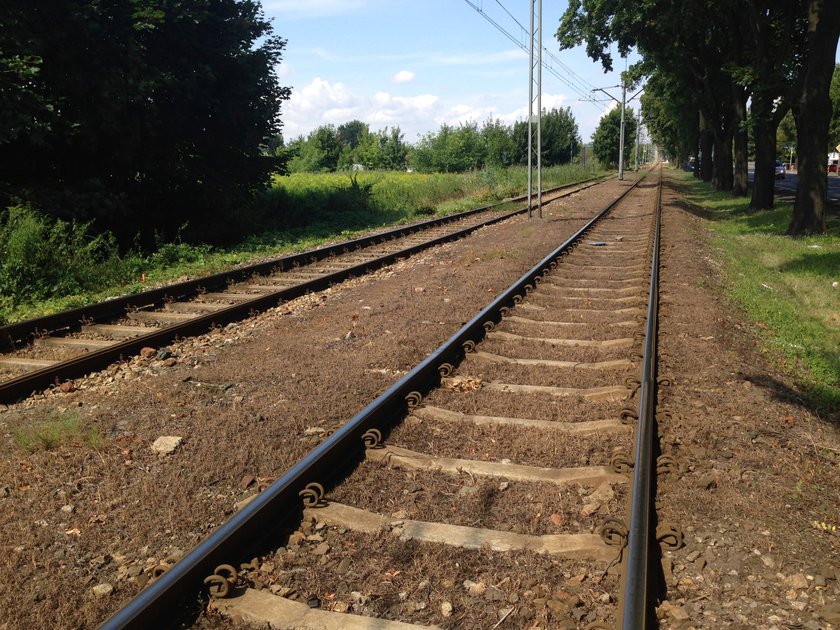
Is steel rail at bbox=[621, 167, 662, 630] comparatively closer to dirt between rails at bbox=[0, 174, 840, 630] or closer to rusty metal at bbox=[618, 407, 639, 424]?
rusty metal at bbox=[618, 407, 639, 424]

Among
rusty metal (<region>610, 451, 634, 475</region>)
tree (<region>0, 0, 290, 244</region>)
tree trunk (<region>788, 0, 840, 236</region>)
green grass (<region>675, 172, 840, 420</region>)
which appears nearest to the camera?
rusty metal (<region>610, 451, 634, 475</region>)

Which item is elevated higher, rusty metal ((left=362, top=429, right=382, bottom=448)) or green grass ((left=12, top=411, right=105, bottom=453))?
rusty metal ((left=362, top=429, right=382, bottom=448))

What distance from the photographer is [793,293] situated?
10.4 meters

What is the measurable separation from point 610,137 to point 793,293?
93.6 m

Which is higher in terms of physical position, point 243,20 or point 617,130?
point 617,130

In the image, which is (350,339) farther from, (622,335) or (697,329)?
(697,329)

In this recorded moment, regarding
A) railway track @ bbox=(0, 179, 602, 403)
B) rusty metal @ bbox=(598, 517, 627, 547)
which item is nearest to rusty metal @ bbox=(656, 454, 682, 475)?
rusty metal @ bbox=(598, 517, 627, 547)

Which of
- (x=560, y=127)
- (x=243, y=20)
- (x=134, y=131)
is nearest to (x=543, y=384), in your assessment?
(x=134, y=131)

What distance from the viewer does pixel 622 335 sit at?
7.18 meters

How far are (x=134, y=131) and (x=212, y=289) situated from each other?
19.5 feet

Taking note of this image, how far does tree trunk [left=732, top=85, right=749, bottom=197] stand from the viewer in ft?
87.1

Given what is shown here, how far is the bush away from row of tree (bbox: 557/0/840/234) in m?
15.4

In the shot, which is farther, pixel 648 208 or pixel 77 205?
pixel 648 208

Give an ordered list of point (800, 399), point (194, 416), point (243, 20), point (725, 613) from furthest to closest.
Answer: point (243, 20)
point (800, 399)
point (194, 416)
point (725, 613)
